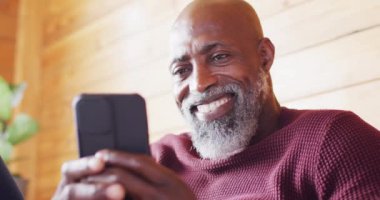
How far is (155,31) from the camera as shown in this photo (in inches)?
73.3

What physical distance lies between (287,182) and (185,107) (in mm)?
309

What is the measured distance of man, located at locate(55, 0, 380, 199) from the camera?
881 millimetres

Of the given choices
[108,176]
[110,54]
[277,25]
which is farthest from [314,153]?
[110,54]

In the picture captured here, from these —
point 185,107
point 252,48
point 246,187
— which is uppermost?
point 252,48

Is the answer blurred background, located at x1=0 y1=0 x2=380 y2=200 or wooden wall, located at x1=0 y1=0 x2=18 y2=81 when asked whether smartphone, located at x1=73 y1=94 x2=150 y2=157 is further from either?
wooden wall, located at x1=0 y1=0 x2=18 y2=81

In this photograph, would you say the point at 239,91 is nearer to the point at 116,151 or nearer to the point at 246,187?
the point at 246,187

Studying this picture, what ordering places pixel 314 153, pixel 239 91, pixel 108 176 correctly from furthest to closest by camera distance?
pixel 239 91 → pixel 314 153 → pixel 108 176

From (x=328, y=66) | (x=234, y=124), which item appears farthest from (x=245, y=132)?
(x=328, y=66)

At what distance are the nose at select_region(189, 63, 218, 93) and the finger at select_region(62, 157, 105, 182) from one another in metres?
0.54

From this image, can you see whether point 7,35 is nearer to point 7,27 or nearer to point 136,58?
point 7,27

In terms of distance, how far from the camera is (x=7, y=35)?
8.93ft

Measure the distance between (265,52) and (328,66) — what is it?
0.23 meters

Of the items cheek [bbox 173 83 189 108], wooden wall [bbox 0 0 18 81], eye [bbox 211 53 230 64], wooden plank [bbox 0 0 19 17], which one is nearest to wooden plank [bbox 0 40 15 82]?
wooden wall [bbox 0 0 18 81]

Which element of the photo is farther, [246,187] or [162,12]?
[162,12]
